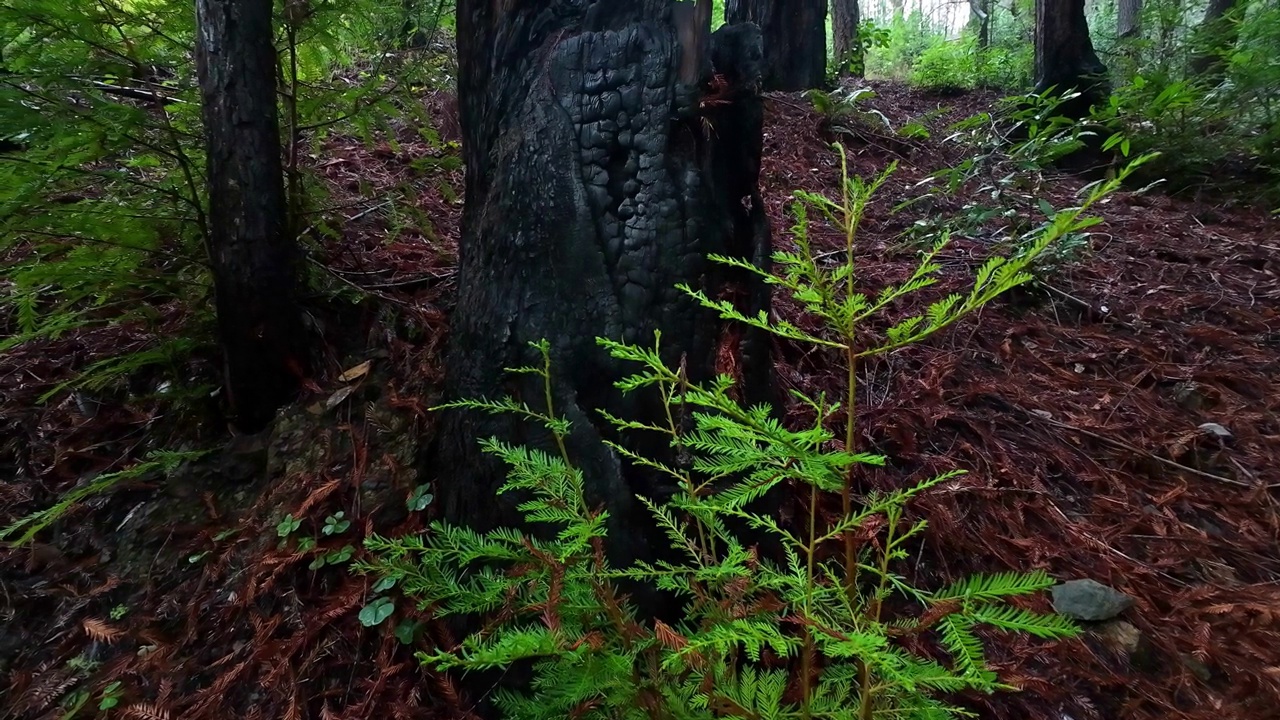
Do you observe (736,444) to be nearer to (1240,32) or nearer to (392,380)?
(392,380)

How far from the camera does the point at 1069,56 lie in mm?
6059

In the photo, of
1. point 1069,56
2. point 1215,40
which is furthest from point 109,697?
point 1215,40

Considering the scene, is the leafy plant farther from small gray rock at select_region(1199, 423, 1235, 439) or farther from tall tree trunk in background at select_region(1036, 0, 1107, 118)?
tall tree trunk in background at select_region(1036, 0, 1107, 118)

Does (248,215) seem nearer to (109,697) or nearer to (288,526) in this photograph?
(288,526)

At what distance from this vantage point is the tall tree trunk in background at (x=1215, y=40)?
18.2 feet

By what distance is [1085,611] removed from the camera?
1.96 metres

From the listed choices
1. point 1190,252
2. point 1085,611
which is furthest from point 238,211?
point 1190,252

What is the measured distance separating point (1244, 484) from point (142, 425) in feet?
13.9

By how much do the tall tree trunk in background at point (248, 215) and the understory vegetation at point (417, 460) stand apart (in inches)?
5.3

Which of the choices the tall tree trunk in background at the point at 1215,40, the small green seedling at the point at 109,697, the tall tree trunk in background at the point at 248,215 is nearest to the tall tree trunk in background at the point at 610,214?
the tall tree trunk in background at the point at 248,215

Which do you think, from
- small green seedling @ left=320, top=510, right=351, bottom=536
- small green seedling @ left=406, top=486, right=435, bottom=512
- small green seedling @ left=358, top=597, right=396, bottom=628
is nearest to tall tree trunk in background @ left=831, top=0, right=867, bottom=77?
small green seedling @ left=406, top=486, right=435, bottom=512

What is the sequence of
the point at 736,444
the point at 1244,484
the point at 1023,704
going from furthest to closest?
the point at 1244,484
the point at 1023,704
the point at 736,444

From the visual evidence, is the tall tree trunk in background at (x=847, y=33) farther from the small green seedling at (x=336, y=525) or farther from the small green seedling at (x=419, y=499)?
the small green seedling at (x=336, y=525)

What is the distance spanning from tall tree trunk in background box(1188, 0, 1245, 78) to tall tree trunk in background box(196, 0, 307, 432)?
7.06 metres
